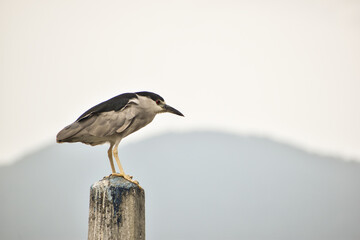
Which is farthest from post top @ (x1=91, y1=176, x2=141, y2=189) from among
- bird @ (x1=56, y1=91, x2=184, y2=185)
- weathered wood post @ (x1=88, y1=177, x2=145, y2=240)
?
bird @ (x1=56, y1=91, x2=184, y2=185)

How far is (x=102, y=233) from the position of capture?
4.53 meters

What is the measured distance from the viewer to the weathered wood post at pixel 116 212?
179 inches

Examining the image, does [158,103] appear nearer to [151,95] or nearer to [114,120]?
[151,95]

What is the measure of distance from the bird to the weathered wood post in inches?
41.6

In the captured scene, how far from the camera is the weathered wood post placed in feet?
14.9

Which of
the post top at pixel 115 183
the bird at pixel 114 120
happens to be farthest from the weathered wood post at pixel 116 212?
the bird at pixel 114 120

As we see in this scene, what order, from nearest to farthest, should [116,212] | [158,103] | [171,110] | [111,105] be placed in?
Result: [116,212] < [111,105] < [158,103] < [171,110]

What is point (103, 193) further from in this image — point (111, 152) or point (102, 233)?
point (111, 152)

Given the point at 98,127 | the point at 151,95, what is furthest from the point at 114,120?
the point at 151,95

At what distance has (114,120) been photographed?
5918mm

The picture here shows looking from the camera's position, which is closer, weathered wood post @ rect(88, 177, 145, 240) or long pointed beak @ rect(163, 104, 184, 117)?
weathered wood post @ rect(88, 177, 145, 240)

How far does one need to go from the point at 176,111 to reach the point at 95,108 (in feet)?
4.38

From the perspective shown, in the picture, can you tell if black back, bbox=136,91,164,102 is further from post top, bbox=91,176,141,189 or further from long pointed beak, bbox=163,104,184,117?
post top, bbox=91,176,141,189

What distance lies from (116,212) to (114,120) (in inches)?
68.5
